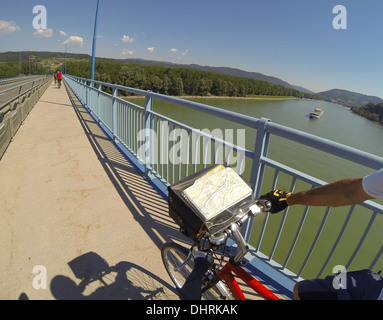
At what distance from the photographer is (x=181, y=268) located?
1.50 meters

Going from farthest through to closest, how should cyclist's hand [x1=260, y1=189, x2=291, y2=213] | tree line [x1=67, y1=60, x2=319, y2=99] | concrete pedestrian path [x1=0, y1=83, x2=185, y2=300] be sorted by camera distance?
tree line [x1=67, y1=60, x2=319, y2=99]
concrete pedestrian path [x1=0, y1=83, x2=185, y2=300]
cyclist's hand [x1=260, y1=189, x2=291, y2=213]

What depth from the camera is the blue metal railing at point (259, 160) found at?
147 centimetres

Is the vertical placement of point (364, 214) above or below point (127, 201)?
below

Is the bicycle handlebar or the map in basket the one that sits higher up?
the map in basket

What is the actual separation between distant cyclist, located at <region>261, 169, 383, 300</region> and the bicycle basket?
0.19 metres

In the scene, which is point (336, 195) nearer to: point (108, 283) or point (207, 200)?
point (207, 200)

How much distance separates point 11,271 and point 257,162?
2.14 metres

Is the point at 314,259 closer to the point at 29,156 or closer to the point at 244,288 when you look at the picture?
the point at 244,288

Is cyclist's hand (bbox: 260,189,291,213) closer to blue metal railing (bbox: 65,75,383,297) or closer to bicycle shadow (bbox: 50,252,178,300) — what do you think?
blue metal railing (bbox: 65,75,383,297)

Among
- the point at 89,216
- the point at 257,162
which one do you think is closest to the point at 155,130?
the point at 89,216

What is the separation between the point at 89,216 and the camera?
250cm

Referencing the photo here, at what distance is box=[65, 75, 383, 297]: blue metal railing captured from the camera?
147cm

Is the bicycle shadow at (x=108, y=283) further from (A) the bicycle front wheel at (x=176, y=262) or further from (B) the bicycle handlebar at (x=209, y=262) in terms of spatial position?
(B) the bicycle handlebar at (x=209, y=262)

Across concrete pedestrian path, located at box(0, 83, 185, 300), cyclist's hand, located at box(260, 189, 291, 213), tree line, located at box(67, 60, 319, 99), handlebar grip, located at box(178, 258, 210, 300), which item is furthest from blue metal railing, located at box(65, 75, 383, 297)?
tree line, located at box(67, 60, 319, 99)
